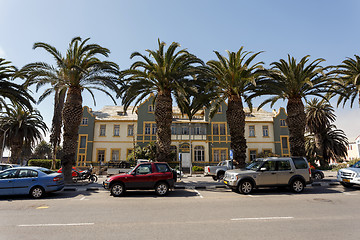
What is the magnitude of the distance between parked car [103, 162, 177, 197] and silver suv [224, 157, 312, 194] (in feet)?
11.4

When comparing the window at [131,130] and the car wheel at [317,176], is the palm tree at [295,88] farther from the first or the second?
the window at [131,130]

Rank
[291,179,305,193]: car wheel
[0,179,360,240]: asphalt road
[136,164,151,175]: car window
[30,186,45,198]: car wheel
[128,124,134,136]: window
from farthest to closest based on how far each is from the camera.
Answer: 1. [128,124,134,136]: window
2. [291,179,305,193]: car wheel
3. [136,164,151,175]: car window
4. [30,186,45,198]: car wheel
5. [0,179,360,240]: asphalt road

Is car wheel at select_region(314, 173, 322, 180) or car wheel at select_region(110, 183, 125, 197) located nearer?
car wheel at select_region(110, 183, 125, 197)

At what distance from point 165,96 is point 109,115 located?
2419cm

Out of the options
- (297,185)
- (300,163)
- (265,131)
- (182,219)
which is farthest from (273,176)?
(265,131)

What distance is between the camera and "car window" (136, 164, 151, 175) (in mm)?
11414

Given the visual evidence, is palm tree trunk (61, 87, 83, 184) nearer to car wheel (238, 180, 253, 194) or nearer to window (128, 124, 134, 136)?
car wheel (238, 180, 253, 194)

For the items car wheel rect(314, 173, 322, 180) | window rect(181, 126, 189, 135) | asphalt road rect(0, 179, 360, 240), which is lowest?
asphalt road rect(0, 179, 360, 240)

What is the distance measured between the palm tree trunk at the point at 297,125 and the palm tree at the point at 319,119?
23.6 metres

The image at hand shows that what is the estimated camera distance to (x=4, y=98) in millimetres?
18859

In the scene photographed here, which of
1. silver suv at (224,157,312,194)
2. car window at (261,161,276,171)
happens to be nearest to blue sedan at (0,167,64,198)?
silver suv at (224,157,312,194)

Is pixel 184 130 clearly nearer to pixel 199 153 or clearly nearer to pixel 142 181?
pixel 199 153

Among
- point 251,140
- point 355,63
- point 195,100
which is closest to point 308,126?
point 251,140

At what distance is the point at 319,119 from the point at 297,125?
23949mm
